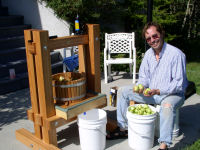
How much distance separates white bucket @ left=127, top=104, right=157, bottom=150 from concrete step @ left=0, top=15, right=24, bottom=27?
17.3 ft

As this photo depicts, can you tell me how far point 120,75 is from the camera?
21.6ft

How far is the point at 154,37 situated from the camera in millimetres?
3135

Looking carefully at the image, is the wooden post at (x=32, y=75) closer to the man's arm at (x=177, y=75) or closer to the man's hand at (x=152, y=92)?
the man's hand at (x=152, y=92)

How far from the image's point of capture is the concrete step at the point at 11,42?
625 cm

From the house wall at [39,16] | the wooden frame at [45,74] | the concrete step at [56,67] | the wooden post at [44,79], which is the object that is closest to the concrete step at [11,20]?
the house wall at [39,16]

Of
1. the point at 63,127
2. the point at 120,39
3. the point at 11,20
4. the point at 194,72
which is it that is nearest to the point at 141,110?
the point at 63,127

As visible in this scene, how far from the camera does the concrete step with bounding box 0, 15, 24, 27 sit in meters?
6.94

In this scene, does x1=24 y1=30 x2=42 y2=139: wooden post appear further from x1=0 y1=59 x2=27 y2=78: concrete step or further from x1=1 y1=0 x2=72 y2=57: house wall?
x1=1 y1=0 x2=72 y2=57: house wall

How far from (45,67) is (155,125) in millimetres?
1580

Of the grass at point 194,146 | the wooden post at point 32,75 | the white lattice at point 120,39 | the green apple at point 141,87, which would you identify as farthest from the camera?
the white lattice at point 120,39

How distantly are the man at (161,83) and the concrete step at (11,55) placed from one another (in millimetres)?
3553

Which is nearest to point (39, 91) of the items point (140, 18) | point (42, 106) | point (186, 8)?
point (42, 106)

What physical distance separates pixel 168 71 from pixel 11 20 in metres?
5.46

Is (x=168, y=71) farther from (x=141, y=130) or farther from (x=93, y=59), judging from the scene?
(x=93, y=59)
